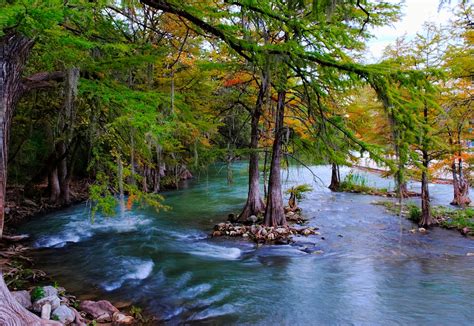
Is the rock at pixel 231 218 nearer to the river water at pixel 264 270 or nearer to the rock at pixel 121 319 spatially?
the river water at pixel 264 270

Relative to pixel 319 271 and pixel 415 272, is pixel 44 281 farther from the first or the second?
pixel 415 272

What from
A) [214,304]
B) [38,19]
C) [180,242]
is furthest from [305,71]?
[180,242]

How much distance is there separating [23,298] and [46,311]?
23.9 inches

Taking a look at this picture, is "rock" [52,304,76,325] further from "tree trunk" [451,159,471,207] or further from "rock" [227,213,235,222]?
"tree trunk" [451,159,471,207]

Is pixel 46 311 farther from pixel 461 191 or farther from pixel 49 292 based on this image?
pixel 461 191

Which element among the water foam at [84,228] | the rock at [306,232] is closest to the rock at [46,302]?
the water foam at [84,228]

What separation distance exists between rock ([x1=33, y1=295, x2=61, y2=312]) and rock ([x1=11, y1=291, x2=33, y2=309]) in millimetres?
101

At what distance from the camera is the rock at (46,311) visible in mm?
5424

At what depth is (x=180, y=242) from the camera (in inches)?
483

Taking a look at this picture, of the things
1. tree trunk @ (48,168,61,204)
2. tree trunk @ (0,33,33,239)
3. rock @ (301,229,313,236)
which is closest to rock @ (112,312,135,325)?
tree trunk @ (0,33,33,239)

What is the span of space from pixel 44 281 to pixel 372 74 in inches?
305

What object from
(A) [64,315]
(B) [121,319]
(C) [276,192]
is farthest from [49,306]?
(C) [276,192]

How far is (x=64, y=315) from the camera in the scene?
223 inches

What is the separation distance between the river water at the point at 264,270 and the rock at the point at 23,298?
1.64 metres
